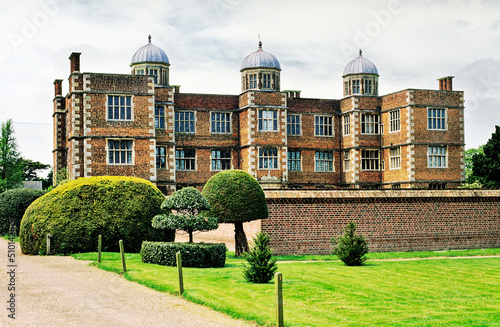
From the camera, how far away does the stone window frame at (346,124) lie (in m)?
45.2

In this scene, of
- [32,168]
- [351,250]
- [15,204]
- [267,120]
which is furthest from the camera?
[32,168]

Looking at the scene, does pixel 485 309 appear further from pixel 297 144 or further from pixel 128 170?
pixel 297 144

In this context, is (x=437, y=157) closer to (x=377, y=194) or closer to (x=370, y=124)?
(x=370, y=124)

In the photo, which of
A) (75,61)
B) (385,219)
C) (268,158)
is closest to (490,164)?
(268,158)

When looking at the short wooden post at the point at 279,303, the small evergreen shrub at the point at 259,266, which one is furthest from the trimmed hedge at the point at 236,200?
the short wooden post at the point at 279,303

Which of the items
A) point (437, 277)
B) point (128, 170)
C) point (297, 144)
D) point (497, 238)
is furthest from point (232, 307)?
point (297, 144)

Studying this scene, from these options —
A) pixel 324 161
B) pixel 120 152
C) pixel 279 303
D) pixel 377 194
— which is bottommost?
pixel 279 303

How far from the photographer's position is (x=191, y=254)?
59.5ft

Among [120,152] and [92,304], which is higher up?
[120,152]

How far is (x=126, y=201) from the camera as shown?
22.7m

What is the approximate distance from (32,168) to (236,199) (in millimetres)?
64191

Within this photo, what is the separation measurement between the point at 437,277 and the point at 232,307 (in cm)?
757

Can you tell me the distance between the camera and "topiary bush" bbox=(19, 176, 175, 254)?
22.0 metres

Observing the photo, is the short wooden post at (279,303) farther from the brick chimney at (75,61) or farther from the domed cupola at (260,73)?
the domed cupola at (260,73)
